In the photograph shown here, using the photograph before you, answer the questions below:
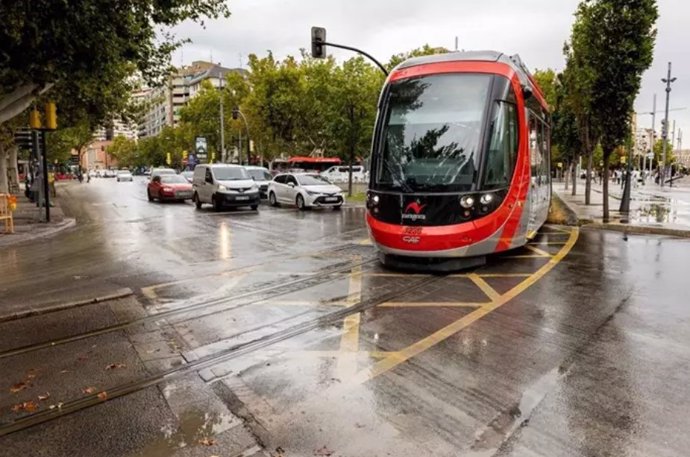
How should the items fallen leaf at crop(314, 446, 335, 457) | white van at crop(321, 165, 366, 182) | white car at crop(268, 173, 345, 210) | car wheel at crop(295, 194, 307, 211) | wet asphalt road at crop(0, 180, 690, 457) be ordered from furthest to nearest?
white van at crop(321, 165, 366, 182) < car wheel at crop(295, 194, 307, 211) < white car at crop(268, 173, 345, 210) < wet asphalt road at crop(0, 180, 690, 457) < fallen leaf at crop(314, 446, 335, 457)

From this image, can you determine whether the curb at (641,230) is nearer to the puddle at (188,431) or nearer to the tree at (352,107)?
the puddle at (188,431)

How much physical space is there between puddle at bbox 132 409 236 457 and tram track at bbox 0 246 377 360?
2.48m

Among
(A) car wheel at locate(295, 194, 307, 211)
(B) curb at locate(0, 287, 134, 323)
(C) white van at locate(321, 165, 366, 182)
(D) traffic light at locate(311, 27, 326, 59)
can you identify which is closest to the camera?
(B) curb at locate(0, 287, 134, 323)

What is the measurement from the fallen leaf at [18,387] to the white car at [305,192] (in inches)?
740

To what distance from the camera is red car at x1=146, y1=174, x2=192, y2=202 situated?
1147 inches

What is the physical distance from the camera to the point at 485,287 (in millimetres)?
7848

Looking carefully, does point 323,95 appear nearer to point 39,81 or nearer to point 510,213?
point 39,81

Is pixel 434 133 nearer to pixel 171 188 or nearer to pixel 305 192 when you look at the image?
pixel 305 192

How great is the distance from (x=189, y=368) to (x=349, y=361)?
1.42 m

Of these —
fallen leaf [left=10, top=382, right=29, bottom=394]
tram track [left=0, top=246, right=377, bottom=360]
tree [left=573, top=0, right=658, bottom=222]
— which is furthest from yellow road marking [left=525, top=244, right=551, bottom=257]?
fallen leaf [left=10, top=382, right=29, bottom=394]

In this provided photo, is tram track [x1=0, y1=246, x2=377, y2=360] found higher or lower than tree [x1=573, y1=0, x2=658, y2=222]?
lower

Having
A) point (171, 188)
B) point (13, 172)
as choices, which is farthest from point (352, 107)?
point (13, 172)

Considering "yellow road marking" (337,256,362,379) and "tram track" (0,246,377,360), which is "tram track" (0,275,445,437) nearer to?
"yellow road marking" (337,256,362,379)

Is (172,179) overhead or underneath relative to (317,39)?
underneath
